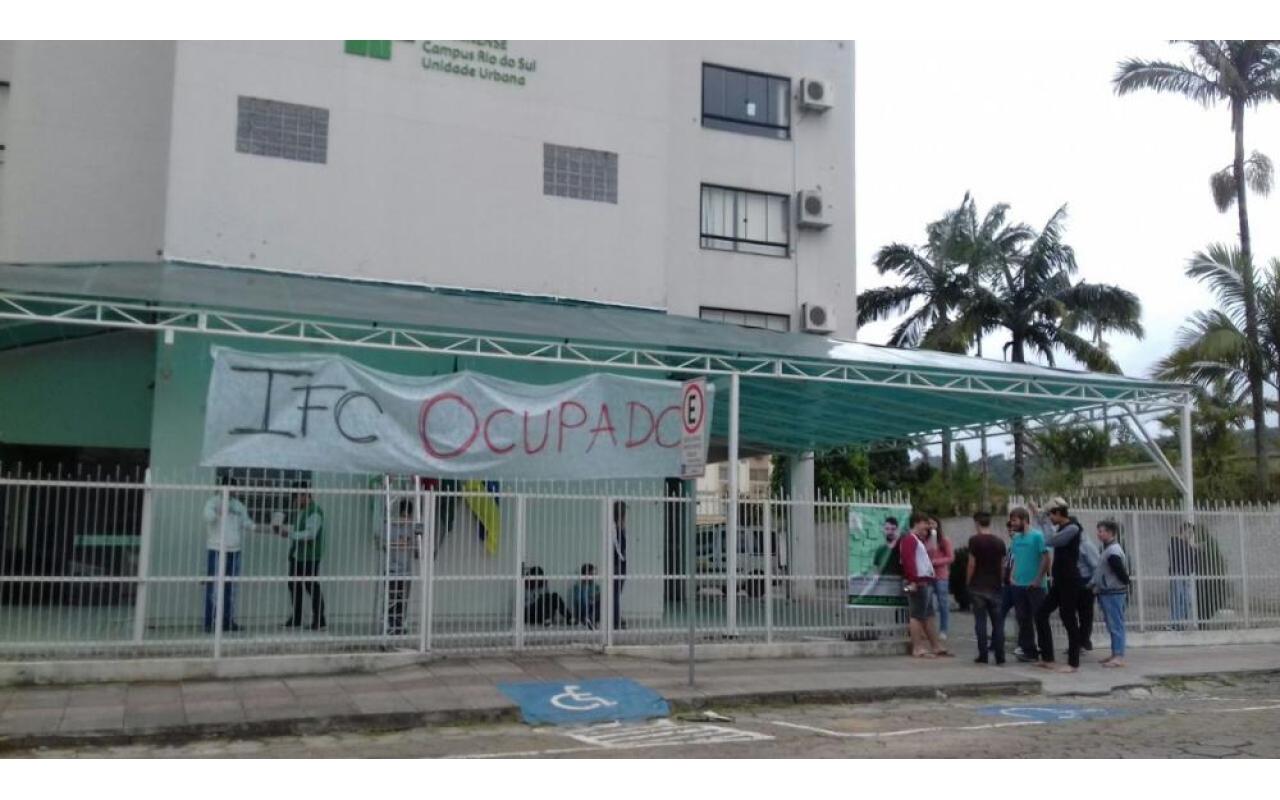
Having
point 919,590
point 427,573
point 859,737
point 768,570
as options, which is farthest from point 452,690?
point 919,590

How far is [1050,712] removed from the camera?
34.8ft

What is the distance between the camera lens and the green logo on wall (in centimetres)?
1623

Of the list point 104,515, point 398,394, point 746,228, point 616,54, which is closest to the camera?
point 104,515

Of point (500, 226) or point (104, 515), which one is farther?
point (500, 226)

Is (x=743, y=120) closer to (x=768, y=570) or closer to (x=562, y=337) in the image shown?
(x=562, y=337)

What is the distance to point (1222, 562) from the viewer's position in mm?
16094

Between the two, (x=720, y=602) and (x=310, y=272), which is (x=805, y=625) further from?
(x=310, y=272)

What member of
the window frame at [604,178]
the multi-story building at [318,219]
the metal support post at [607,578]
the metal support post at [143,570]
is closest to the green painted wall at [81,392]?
the multi-story building at [318,219]

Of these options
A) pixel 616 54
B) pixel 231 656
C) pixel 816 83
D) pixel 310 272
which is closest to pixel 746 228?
pixel 816 83

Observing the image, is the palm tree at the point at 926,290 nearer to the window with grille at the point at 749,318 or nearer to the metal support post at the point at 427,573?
the window with grille at the point at 749,318

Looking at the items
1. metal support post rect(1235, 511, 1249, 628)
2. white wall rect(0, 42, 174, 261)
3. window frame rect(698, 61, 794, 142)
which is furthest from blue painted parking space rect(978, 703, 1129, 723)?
window frame rect(698, 61, 794, 142)

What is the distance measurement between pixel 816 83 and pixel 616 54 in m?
6.54

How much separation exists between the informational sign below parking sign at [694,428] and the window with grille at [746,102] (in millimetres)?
12671

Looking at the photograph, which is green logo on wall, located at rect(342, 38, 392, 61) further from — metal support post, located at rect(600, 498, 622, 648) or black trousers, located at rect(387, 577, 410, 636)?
black trousers, located at rect(387, 577, 410, 636)
